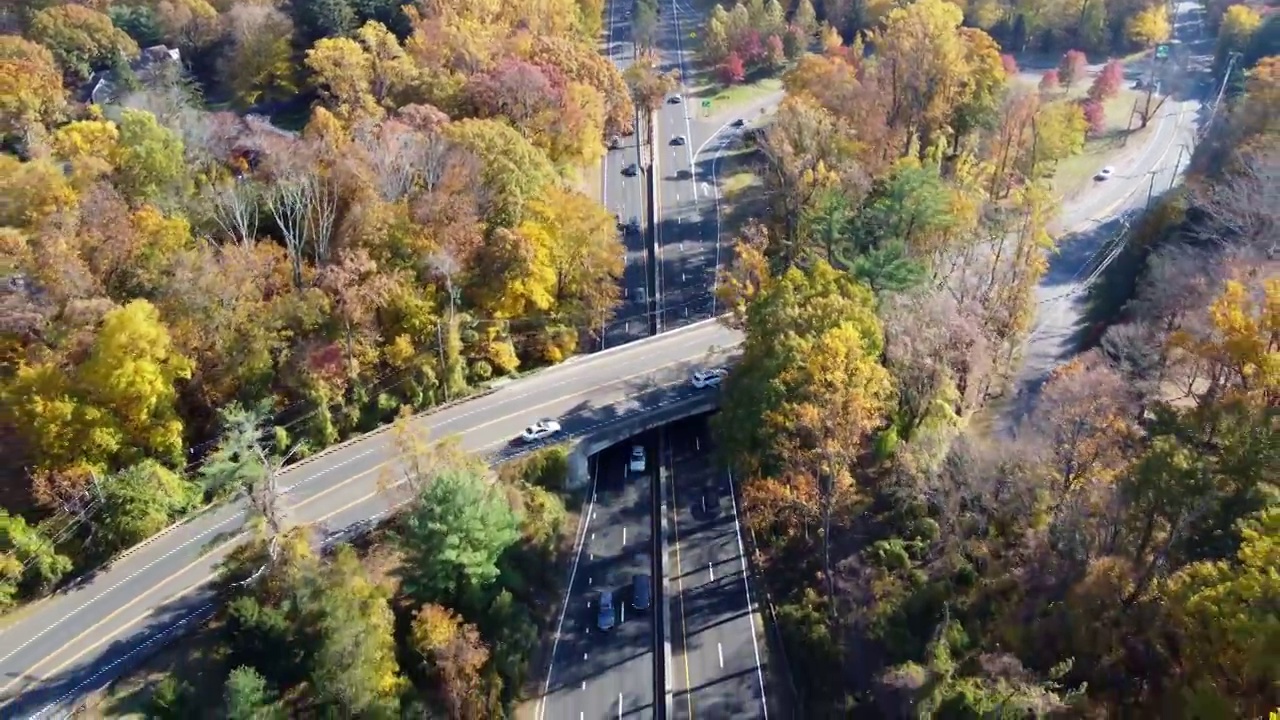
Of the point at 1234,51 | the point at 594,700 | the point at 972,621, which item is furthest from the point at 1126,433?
the point at 1234,51

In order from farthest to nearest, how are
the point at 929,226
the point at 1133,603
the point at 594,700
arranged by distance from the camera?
the point at 929,226, the point at 594,700, the point at 1133,603

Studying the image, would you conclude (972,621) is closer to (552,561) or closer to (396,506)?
(552,561)

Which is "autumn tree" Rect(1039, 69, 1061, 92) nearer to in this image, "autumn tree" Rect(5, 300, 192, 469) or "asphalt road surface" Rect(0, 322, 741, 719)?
"asphalt road surface" Rect(0, 322, 741, 719)

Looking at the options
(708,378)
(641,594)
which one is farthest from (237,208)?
(641,594)

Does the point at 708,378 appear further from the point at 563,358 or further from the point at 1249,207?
the point at 1249,207

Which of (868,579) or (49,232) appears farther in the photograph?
(49,232)

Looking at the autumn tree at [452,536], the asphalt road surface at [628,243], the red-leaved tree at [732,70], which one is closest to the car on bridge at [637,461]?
the asphalt road surface at [628,243]
